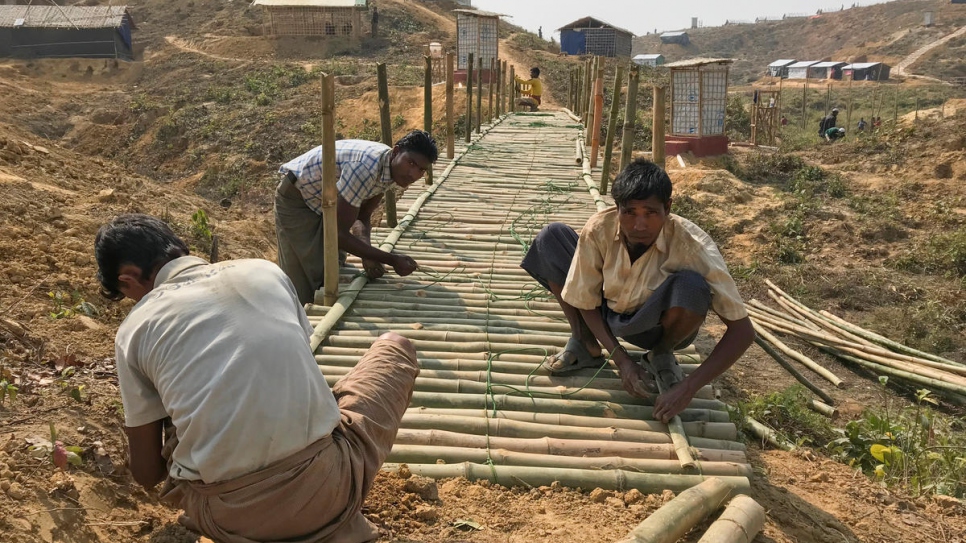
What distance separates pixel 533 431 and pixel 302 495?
42.6 inches

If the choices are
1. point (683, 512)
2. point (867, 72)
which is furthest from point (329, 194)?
point (867, 72)

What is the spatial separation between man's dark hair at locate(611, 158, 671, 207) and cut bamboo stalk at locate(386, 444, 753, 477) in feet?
2.96

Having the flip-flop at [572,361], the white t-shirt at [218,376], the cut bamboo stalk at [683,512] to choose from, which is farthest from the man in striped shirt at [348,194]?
the cut bamboo stalk at [683,512]

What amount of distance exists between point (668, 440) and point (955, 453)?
1.84 m

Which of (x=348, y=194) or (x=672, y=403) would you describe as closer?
(x=672, y=403)

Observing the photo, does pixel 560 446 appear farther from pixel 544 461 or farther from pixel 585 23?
pixel 585 23

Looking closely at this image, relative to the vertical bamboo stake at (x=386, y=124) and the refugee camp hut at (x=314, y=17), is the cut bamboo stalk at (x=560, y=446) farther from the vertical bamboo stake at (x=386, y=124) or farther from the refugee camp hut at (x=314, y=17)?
the refugee camp hut at (x=314, y=17)

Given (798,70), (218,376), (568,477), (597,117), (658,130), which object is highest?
(798,70)

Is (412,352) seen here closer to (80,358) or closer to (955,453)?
(80,358)

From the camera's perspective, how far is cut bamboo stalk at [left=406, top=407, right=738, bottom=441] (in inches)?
104

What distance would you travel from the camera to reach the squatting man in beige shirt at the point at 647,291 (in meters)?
2.50

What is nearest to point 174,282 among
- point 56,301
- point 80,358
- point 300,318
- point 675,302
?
point 300,318

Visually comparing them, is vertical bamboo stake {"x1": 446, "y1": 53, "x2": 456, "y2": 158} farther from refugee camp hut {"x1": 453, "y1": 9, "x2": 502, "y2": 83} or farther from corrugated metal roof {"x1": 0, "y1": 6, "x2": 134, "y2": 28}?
corrugated metal roof {"x1": 0, "y1": 6, "x2": 134, "y2": 28}

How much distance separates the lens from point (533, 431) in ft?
8.49
